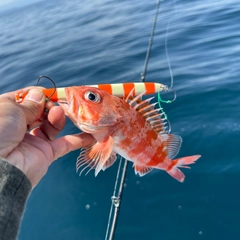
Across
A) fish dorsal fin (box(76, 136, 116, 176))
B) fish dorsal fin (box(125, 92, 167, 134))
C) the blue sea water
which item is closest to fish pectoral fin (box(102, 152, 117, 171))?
fish dorsal fin (box(76, 136, 116, 176))

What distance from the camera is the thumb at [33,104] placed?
6.78 ft

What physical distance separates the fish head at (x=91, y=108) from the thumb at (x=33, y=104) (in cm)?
22

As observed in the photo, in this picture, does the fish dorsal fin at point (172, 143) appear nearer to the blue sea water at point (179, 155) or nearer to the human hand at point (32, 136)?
the human hand at point (32, 136)

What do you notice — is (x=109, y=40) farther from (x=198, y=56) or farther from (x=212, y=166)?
(x=212, y=166)

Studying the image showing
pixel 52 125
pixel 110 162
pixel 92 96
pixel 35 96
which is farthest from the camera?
pixel 52 125

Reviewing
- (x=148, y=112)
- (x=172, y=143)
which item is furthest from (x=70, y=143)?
(x=172, y=143)

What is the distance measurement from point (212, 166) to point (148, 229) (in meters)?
1.14

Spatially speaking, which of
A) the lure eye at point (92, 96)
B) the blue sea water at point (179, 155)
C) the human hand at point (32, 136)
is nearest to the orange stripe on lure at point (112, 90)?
the human hand at point (32, 136)

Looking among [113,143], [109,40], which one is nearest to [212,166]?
[113,143]

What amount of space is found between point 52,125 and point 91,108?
0.53 metres

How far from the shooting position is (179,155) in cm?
388

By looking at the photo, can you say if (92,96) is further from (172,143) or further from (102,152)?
(172,143)

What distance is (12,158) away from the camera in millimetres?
1943

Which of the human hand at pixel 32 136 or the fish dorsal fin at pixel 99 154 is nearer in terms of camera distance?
the human hand at pixel 32 136
